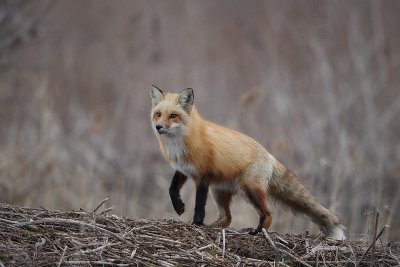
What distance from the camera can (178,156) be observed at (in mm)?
6027

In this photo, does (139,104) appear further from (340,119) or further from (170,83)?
(340,119)

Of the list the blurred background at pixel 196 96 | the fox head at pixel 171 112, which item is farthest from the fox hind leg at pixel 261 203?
the blurred background at pixel 196 96

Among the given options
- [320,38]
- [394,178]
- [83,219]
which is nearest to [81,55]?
[320,38]

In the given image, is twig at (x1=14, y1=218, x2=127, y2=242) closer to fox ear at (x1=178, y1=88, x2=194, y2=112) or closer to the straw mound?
the straw mound

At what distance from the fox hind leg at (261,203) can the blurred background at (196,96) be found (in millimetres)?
1277

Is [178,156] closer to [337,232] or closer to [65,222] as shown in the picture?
[65,222]

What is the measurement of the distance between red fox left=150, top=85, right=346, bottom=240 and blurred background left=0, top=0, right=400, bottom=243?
3.06 ft

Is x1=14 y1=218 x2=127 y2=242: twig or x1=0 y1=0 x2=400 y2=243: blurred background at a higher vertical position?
x1=0 y1=0 x2=400 y2=243: blurred background

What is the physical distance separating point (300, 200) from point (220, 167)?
100 cm

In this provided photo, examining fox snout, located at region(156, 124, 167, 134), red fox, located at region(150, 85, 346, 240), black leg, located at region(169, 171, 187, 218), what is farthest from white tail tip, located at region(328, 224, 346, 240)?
fox snout, located at region(156, 124, 167, 134)

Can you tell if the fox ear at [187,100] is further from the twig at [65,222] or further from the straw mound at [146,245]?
the twig at [65,222]

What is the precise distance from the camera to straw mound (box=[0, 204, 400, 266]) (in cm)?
429

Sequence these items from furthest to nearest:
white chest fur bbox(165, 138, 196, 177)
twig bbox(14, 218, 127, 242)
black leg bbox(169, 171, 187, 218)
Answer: black leg bbox(169, 171, 187, 218)
white chest fur bbox(165, 138, 196, 177)
twig bbox(14, 218, 127, 242)

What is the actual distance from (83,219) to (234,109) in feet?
31.1
